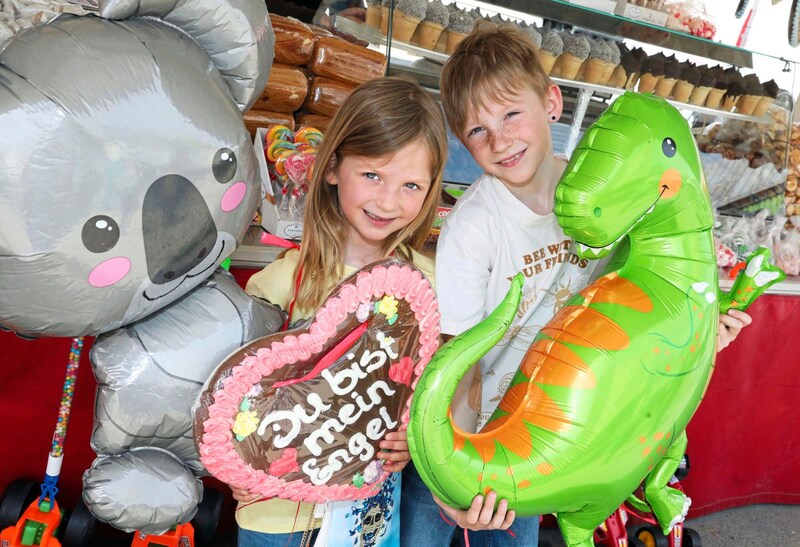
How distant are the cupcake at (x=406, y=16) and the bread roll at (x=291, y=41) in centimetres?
31

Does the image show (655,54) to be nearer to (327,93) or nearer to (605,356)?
(327,93)

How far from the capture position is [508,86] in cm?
125

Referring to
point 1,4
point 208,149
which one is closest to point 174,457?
point 208,149

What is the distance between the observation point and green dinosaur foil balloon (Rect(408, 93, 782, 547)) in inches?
36.5

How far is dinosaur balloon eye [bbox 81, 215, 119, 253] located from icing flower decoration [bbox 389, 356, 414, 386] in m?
0.46

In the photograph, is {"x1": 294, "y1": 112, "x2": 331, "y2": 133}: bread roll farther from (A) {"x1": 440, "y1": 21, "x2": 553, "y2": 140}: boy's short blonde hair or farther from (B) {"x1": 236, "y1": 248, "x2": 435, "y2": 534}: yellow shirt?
(B) {"x1": 236, "y1": 248, "x2": 435, "y2": 534}: yellow shirt

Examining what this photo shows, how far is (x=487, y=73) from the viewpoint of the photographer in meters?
1.26

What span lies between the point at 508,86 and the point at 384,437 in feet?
Answer: 2.23

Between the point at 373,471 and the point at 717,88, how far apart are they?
7.63ft

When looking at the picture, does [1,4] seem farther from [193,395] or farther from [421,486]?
[421,486]

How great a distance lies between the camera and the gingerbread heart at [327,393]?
0.90 meters

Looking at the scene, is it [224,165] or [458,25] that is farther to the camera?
[458,25]

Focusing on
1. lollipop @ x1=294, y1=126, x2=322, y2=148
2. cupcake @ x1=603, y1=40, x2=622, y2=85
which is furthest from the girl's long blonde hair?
cupcake @ x1=603, y1=40, x2=622, y2=85

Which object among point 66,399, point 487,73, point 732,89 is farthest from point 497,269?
point 732,89
